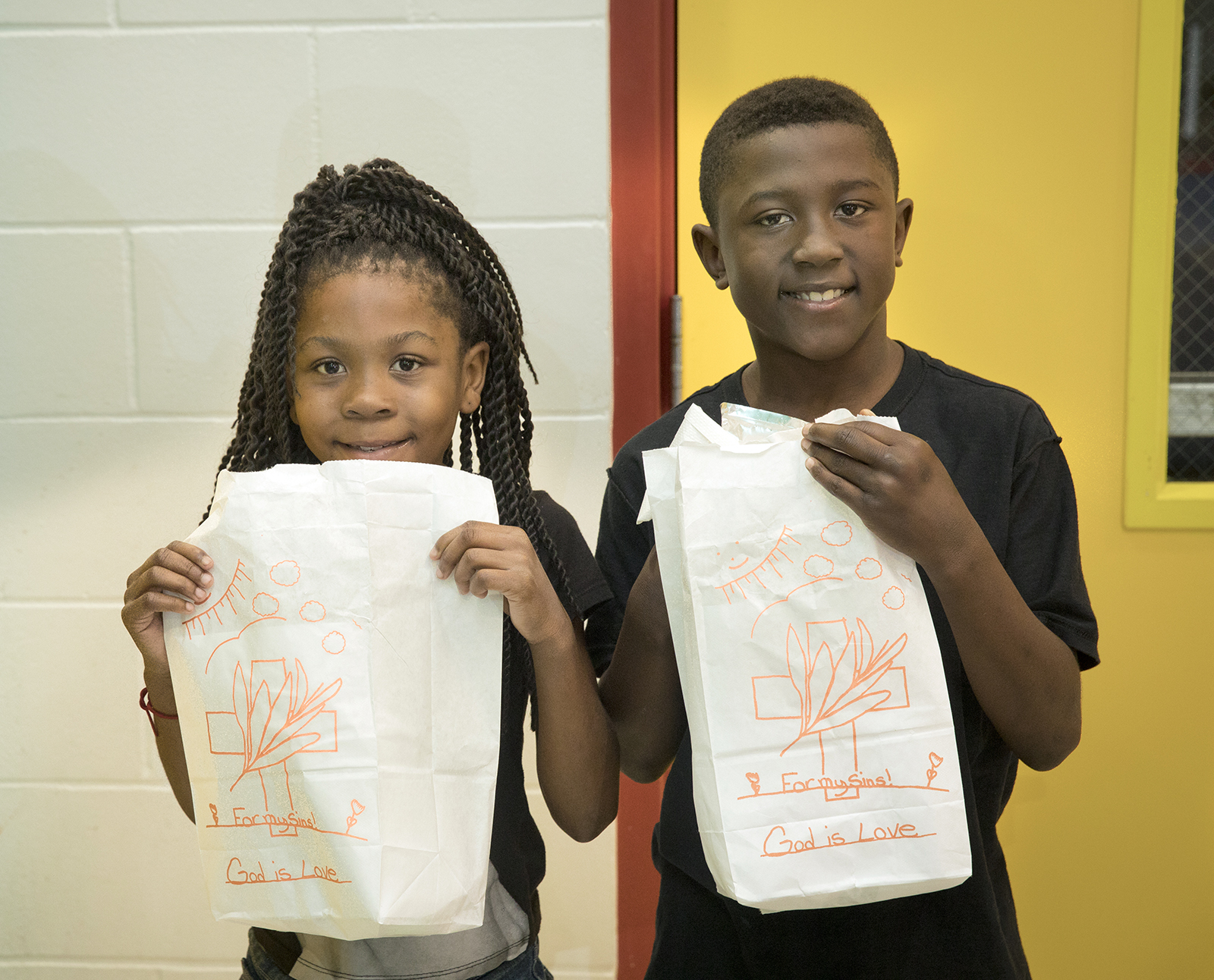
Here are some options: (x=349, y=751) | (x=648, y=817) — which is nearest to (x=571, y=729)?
(x=349, y=751)

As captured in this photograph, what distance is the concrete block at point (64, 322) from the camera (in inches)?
56.1

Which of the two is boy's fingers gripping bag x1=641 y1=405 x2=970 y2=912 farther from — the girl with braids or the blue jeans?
the blue jeans

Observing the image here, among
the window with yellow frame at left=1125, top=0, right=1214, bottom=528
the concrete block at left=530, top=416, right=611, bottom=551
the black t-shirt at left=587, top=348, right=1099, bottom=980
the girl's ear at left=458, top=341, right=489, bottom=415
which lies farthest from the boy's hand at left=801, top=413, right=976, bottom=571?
the window with yellow frame at left=1125, top=0, right=1214, bottom=528

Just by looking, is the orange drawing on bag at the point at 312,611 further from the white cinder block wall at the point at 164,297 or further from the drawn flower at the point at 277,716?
the white cinder block wall at the point at 164,297

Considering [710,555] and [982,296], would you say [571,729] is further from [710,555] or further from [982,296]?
[982,296]

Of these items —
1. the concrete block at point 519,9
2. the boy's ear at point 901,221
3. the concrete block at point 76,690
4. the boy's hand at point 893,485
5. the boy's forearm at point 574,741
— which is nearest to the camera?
the boy's hand at point 893,485

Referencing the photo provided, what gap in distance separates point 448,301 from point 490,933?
23.2 inches

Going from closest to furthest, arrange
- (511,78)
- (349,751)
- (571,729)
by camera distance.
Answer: (349,751) < (571,729) < (511,78)

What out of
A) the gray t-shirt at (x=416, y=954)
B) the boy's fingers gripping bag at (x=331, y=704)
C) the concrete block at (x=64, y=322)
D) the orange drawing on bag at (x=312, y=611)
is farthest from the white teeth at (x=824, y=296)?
the concrete block at (x=64, y=322)

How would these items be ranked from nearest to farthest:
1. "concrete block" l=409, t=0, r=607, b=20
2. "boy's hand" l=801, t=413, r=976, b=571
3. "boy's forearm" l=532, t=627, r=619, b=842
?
"boy's hand" l=801, t=413, r=976, b=571 → "boy's forearm" l=532, t=627, r=619, b=842 → "concrete block" l=409, t=0, r=607, b=20

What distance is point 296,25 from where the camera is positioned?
1.38 m

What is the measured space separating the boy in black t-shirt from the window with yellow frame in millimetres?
Result: 637

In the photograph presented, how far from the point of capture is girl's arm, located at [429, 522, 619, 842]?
2.51ft

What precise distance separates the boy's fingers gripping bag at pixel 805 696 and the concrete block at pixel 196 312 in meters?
0.92
